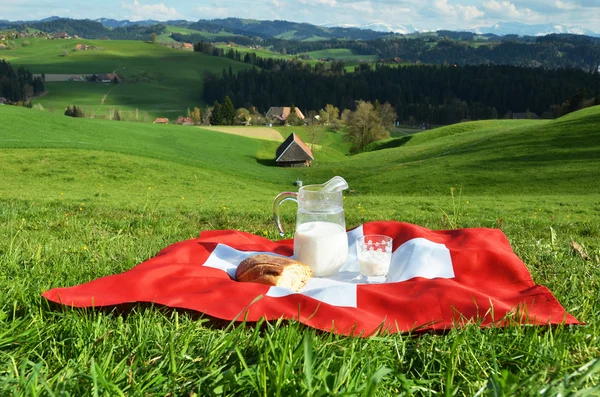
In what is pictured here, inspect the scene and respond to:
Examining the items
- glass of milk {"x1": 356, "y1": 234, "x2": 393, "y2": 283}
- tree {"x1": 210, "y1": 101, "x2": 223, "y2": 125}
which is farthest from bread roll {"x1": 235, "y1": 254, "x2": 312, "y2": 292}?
tree {"x1": 210, "y1": 101, "x2": 223, "y2": 125}

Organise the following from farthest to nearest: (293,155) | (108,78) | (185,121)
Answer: (108,78), (185,121), (293,155)

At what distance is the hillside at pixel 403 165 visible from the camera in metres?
24.7

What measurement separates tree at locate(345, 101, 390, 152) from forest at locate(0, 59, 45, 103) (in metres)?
94.5

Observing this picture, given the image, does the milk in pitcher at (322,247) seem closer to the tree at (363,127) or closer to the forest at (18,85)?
the tree at (363,127)

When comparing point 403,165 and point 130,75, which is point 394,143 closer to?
point 403,165

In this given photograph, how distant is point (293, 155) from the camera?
55.8 metres

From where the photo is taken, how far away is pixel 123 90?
473ft

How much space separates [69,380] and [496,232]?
141 inches

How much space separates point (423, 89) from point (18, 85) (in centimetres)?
12874

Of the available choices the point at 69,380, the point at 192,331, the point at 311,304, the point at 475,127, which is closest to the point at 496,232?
the point at 311,304

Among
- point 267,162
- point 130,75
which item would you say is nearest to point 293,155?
point 267,162

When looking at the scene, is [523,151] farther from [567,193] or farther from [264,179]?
[264,179]

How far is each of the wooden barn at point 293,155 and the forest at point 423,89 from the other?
87.8 metres

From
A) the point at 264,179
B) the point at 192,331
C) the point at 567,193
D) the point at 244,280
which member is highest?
the point at 192,331
